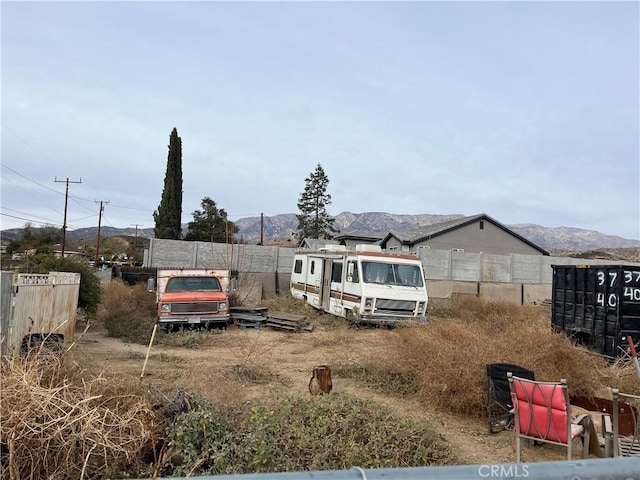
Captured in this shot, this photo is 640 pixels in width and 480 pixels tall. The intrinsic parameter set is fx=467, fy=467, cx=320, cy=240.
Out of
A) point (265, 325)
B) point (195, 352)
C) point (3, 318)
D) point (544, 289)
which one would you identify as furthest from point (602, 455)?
point (544, 289)

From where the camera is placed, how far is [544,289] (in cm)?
2519

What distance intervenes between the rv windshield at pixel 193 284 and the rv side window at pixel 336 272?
3965 millimetres

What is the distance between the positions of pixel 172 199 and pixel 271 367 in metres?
38.1

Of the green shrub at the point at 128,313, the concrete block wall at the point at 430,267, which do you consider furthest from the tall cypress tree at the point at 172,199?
the green shrub at the point at 128,313

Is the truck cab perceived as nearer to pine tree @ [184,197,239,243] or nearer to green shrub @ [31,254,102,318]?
green shrub @ [31,254,102,318]

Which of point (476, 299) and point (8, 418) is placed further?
point (476, 299)

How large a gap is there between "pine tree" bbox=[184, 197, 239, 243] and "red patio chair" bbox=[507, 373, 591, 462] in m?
45.6

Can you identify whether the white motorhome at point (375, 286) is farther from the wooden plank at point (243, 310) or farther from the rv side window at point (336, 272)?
the wooden plank at point (243, 310)

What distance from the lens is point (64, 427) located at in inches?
146

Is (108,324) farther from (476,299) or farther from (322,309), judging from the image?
(476,299)

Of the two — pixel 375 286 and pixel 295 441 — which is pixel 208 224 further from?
pixel 295 441

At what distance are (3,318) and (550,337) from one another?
819 centimetres

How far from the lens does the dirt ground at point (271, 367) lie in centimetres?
564

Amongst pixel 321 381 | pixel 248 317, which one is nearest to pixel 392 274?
pixel 248 317
